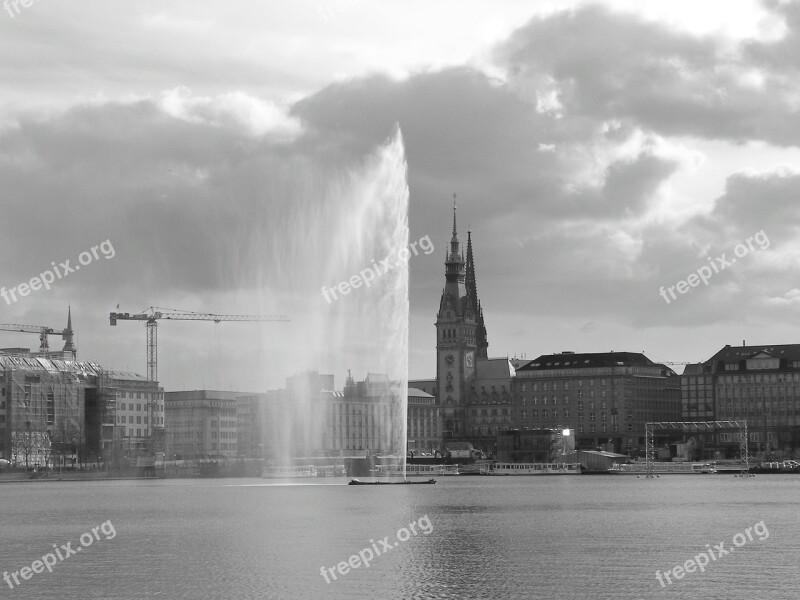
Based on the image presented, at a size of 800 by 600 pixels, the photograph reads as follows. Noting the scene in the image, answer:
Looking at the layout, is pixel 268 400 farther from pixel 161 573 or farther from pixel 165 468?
pixel 161 573

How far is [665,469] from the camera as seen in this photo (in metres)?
187

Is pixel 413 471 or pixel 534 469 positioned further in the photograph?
pixel 534 469

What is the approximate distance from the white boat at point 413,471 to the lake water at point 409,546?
158 feet

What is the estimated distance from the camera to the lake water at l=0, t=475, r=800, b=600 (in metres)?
48.2

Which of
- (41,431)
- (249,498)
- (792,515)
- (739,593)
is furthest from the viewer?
(41,431)

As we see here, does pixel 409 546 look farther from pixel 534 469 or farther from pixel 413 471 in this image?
pixel 534 469

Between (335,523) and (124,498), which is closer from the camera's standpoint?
(335,523)

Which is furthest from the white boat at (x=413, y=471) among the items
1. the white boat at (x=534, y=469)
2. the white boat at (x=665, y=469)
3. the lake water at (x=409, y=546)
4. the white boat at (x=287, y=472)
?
the lake water at (x=409, y=546)

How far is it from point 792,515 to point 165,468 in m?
109

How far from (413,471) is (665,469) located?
1340 inches

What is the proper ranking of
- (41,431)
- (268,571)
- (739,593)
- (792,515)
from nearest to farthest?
1. (739,593)
2. (268,571)
3. (792,515)
4. (41,431)

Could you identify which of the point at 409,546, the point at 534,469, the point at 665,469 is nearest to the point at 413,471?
the point at 534,469

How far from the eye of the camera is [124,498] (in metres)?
114

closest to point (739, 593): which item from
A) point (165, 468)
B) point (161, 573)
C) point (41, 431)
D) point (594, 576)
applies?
point (594, 576)
